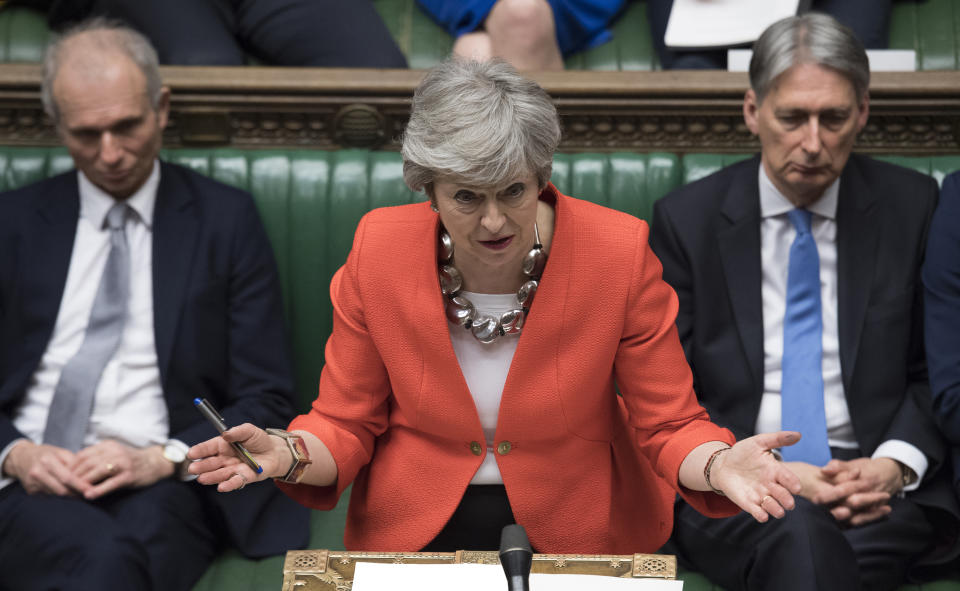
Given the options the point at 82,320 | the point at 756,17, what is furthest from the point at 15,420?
the point at 756,17

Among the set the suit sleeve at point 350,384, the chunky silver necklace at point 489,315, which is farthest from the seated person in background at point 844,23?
the suit sleeve at point 350,384

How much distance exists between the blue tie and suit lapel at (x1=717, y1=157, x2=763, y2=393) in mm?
62

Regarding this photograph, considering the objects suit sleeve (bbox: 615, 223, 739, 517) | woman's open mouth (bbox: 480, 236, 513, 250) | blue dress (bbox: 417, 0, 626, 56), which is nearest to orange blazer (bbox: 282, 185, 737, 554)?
suit sleeve (bbox: 615, 223, 739, 517)

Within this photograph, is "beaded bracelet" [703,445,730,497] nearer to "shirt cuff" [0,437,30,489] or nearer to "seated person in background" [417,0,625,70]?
"shirt cuff" [0,437,30,489]

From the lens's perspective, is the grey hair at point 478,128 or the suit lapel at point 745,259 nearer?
the grey hair at point 478,128

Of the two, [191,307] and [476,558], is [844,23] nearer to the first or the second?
[191,307]

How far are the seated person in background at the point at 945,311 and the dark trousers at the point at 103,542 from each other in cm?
149

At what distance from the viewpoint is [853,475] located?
75.8 inches

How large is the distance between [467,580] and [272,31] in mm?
1962

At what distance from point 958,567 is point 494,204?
1257mm

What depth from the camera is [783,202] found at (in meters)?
2.15

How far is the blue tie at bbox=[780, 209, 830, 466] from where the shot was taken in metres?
2.06

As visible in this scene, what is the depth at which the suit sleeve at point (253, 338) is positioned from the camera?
2.20 metres

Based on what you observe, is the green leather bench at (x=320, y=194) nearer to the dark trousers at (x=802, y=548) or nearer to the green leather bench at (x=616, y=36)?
the green leather bench at (x=616, y=36)
